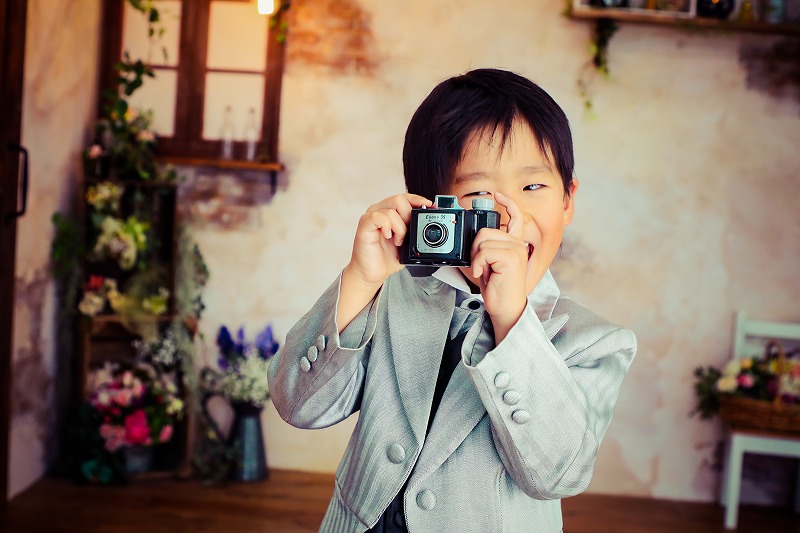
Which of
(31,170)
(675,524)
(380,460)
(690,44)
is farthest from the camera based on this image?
(690,44)

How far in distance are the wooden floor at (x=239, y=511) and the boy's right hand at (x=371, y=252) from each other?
2.07 meters

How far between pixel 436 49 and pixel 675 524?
7.43 ft

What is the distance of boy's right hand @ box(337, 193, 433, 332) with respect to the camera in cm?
114

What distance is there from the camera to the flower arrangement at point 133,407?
3.30 meters

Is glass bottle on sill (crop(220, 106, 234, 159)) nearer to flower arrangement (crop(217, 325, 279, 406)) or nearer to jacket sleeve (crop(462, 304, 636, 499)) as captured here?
flower arrangement (crop(217, 325, 279, 406))

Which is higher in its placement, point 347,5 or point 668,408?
point 347,5

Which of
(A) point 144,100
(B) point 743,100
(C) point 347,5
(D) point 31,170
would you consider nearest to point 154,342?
(D) point 31,170

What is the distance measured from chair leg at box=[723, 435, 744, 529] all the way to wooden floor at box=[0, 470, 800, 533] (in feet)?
0.17

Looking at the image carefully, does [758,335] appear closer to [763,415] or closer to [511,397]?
[763,415]

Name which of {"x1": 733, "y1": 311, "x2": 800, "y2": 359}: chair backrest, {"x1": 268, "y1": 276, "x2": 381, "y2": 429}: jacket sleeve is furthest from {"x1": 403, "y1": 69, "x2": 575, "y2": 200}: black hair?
{"x1": 733, "y1": 311, "x2": 800, "y2": 359}: chair backrest

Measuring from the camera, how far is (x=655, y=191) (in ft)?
12.0

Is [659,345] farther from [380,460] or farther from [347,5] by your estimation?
[380,460]

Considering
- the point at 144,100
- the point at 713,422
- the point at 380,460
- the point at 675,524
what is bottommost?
the point at 675,524

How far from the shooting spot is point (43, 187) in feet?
10.6
